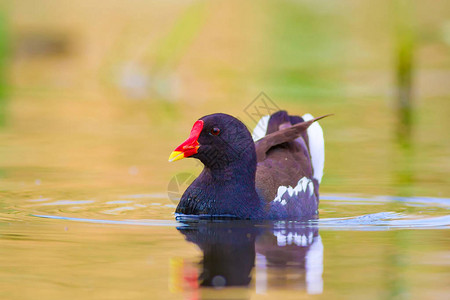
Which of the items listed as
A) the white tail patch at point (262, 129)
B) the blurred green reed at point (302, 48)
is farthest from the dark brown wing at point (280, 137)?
the blurred green reed at point (302, 48)

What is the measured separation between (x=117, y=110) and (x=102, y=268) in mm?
8299

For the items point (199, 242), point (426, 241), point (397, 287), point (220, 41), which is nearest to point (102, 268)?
point (199, 242)

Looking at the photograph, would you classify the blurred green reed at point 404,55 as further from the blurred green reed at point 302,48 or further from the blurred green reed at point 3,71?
the blurred green reed at point 3,71

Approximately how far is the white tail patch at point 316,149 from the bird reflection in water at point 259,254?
166 centimetres

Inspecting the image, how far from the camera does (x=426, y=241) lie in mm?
5758

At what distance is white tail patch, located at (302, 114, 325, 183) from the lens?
26.8 ft

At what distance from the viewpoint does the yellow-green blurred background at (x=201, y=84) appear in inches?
344

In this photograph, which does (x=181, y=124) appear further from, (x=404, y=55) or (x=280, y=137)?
(x=280, y=137)

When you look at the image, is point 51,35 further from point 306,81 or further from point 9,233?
point 9,233

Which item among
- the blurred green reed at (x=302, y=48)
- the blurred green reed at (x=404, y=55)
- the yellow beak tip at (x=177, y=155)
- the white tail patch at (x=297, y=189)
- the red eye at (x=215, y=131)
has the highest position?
the blurred green reed at (x=302, y=48)

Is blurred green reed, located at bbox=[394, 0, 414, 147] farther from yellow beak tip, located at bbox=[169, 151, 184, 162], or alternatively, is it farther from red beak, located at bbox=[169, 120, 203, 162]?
yellow beak tip, located at bbox=[169, 151, 184, 162]

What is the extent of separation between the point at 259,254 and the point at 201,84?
1078cm

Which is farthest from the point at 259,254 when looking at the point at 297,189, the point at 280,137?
the point at 280,137

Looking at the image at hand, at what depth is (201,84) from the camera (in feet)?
52.4
